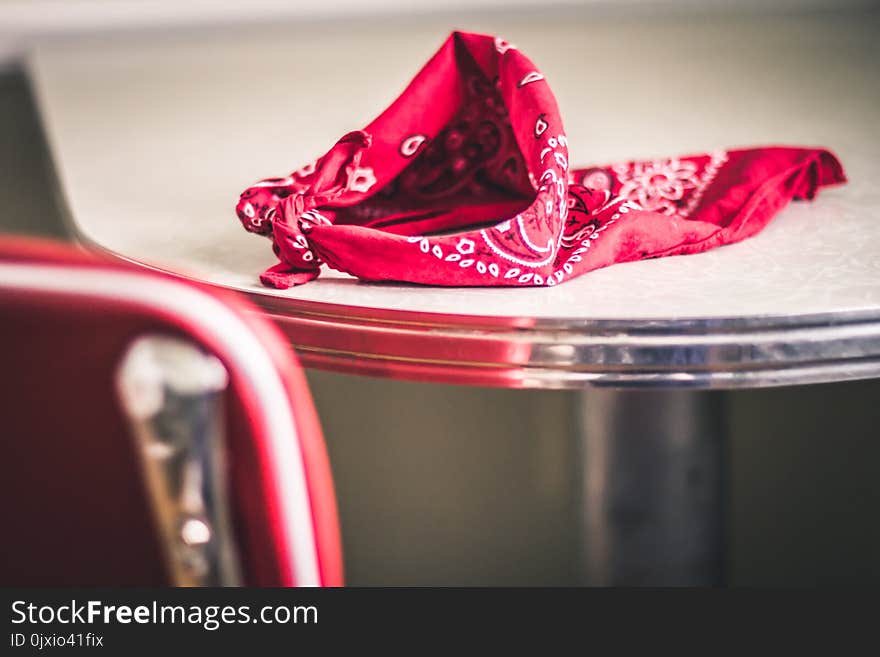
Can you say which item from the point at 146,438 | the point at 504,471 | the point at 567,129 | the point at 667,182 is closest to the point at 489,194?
the point at 667,182

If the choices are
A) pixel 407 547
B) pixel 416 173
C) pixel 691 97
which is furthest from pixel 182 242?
pixel 407 547

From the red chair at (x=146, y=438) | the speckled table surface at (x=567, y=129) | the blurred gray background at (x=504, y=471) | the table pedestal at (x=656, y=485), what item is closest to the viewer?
the red chair at (x=146, y=438)

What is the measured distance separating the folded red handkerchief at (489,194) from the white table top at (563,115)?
0.05ft

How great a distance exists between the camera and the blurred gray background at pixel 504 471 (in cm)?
132

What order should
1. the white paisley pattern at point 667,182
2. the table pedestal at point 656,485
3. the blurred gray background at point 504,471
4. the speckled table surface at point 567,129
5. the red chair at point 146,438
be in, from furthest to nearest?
1. the blurred gray background at point 504,471
2. the table pedestal at point 656,485
3. the white paisley pattern at point 667,182
4. the speckled table surface at point 567,129
5. the red chair at point 146,438

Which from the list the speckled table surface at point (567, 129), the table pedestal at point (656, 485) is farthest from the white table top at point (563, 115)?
the table pedestal at point (656, 485)

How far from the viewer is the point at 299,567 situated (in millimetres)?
296

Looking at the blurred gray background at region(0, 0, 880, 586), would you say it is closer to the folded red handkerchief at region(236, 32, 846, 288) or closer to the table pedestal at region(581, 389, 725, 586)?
the table pedestal at region(581, 389, 725, 586)

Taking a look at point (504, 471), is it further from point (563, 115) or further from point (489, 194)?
point (489, 194)

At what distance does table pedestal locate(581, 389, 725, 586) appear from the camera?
2.90ft

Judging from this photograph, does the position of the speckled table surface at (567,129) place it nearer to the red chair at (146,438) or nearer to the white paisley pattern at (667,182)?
the white paisley pattern at (667,182)

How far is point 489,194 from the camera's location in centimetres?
73

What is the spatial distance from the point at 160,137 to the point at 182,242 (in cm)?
40

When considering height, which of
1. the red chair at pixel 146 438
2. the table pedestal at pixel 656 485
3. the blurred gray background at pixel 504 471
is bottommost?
the blurred gray background at pixel 504 471
